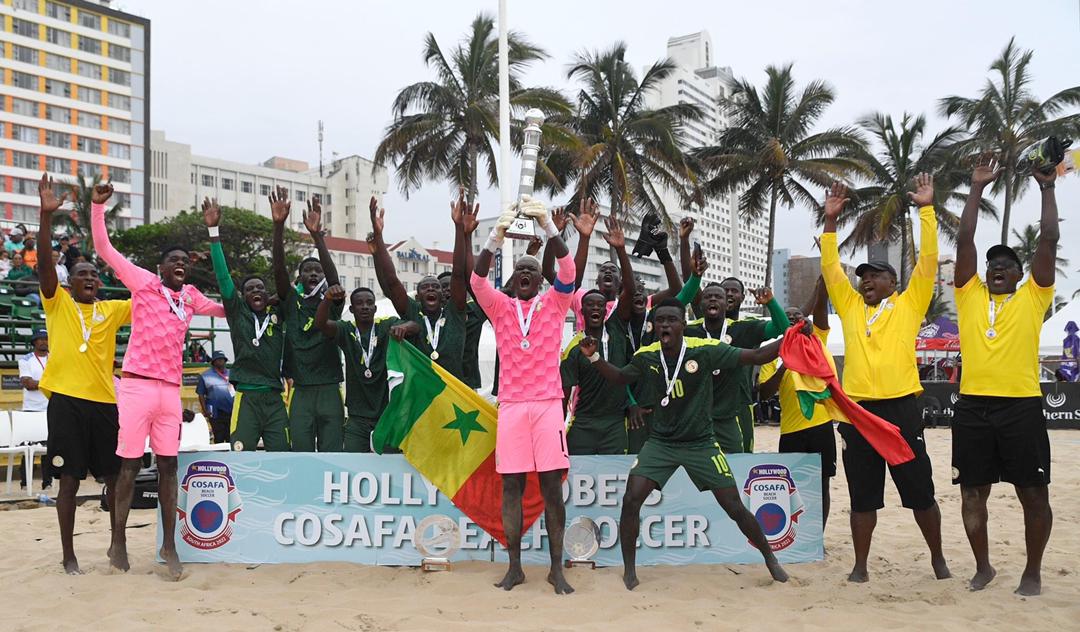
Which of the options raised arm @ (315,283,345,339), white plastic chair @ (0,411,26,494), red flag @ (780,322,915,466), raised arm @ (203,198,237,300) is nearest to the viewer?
red flag @ (780,322,915,466)

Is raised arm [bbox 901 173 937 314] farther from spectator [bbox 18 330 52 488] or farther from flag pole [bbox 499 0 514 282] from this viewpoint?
flag pole [bbox 499 0 514 282]

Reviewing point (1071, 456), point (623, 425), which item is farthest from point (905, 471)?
point (1071, 456)

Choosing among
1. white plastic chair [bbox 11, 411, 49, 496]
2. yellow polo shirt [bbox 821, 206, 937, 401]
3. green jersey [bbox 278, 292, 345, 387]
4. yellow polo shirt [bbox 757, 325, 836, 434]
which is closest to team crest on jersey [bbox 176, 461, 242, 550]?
green jersey [bbox 278, 292, 345, 387]

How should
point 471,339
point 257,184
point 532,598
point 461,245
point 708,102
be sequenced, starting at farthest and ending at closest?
1. point 708,102
2. point 257,184
3. point 471,339
4. point 461,245
5. point 532,598

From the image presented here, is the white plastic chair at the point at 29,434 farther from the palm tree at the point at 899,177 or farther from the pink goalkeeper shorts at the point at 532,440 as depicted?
the palm tree at the point at 899,177

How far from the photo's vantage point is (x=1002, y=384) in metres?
5.52

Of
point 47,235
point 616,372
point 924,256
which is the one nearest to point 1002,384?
point 924,256

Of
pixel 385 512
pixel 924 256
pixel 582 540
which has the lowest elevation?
pixel 582 540

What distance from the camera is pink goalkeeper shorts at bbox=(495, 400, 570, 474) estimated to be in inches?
226

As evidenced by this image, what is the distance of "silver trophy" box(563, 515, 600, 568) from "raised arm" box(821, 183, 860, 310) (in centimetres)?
245

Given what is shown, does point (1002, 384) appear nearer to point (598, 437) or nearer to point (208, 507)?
point (598, 437)

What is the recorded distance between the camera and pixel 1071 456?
13.8 metres

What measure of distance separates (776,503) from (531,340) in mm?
2394

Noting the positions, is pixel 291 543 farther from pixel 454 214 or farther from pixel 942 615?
pixel 942 615
